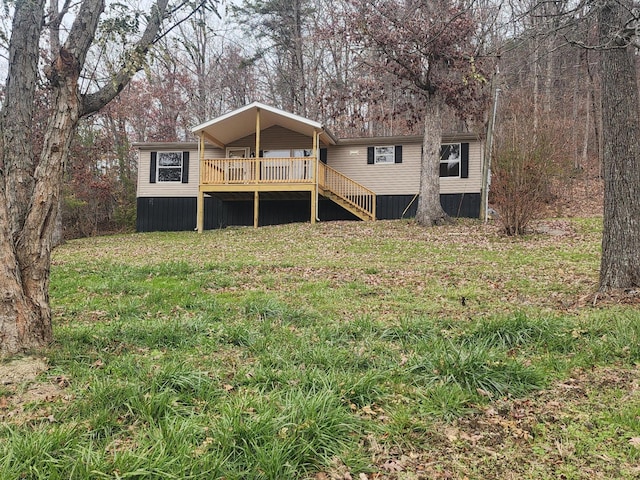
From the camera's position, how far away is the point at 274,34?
22906 mm

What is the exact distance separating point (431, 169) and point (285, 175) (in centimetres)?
502

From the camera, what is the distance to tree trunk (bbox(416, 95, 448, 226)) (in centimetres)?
1408

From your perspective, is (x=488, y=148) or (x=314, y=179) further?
(x=314, y=179)

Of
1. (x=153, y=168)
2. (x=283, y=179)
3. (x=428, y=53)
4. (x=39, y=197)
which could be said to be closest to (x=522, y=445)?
(x=39, y=197)

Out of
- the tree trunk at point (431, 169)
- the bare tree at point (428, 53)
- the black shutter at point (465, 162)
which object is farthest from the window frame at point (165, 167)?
the black shutter at point (465, 162)

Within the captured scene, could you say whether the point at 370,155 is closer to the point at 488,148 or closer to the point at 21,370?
the point at 488,148

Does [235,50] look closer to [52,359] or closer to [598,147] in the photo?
[598,147]

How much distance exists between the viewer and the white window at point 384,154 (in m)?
17.4

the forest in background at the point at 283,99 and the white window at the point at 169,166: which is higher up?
the forest in background at the point at 283,99

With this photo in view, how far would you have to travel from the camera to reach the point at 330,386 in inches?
111

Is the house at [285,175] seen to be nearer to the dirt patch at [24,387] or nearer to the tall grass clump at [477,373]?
the tall grass clump at [477,373]

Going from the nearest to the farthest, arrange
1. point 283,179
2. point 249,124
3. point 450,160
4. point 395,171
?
1. point 283,179
2. point 450,160
3. point 249,124
4. point 395,171

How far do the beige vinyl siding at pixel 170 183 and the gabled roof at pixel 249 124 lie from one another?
126 cm

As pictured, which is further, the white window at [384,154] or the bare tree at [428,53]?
the white window at [384,154]
